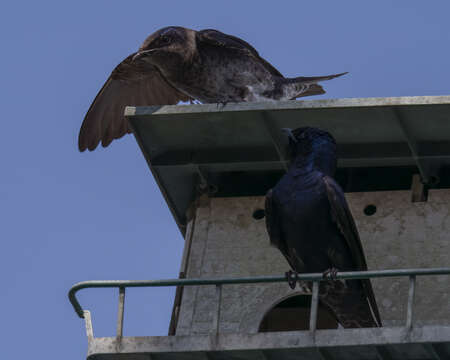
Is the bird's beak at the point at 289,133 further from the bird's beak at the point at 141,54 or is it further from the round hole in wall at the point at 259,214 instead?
the bird's beak at the point at 141,54

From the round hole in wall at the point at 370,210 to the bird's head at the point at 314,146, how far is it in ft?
3.73

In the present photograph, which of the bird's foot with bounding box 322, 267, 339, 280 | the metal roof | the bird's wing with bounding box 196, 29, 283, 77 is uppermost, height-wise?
the bird's wing with bounding box 196, 29, 283, 77

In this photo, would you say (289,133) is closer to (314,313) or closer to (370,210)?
(370,210)

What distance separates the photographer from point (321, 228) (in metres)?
16.0

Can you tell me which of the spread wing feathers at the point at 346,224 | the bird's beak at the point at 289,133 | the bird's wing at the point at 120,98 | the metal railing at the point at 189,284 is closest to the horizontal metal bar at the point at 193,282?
the metal railing at the point at 189,284

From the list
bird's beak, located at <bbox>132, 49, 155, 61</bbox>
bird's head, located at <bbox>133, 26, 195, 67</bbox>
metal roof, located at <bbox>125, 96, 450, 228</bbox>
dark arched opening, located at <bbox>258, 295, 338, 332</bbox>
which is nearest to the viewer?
metal roof, located at <bbox>125, 96, 450, 228</bbox>

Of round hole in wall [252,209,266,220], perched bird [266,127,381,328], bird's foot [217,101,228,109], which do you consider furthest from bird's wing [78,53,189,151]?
perched bird [266,127,381,328]

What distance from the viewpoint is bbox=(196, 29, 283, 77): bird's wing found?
63.2ft

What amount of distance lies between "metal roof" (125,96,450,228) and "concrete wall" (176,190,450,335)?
0.41m

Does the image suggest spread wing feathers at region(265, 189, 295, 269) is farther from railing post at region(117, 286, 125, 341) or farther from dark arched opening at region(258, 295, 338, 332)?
dark arched opening at region(258, 295, 338, 332)

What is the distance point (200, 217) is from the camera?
58.7 ft

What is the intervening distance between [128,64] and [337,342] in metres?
7.27

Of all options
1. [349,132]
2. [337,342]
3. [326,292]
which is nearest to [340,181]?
[349,132]

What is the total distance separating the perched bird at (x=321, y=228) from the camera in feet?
52.0
